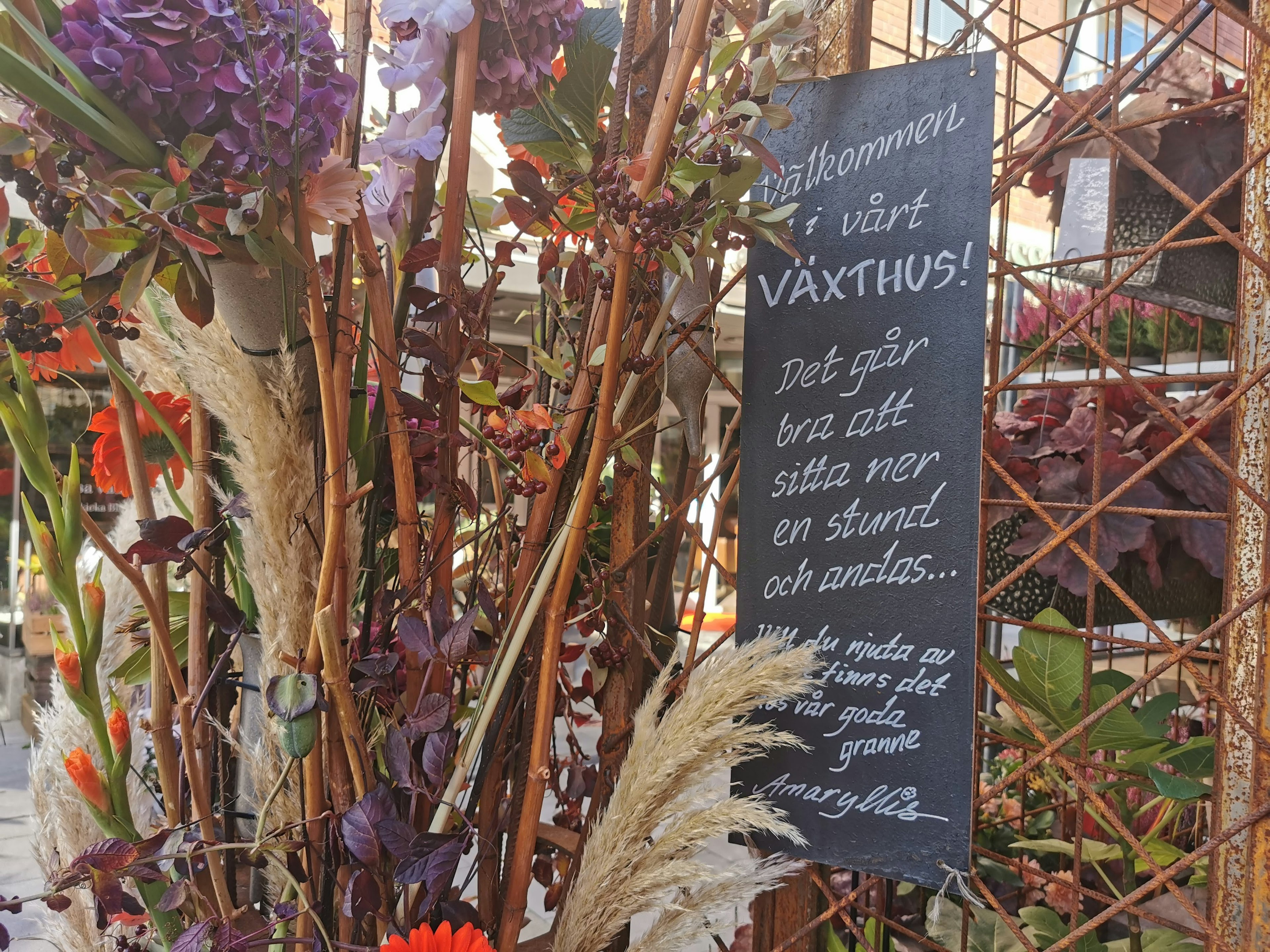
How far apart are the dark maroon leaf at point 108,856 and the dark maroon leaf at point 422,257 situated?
445mm

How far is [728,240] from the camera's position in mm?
736

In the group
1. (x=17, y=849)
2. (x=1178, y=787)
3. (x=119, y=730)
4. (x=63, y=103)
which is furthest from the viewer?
(x=17, y=849)

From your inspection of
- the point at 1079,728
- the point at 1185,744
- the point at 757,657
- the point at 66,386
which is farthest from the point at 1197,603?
the point at 66,386

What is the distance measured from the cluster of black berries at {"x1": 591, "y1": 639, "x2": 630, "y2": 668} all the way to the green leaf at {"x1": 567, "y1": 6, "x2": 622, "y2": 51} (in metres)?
0.54

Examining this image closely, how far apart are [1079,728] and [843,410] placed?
0.31 meters

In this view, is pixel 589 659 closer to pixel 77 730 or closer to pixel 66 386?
pixel 77 730

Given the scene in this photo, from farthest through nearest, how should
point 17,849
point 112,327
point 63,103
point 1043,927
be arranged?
1. point 17,849
2. point 1043,927
3. point 112,327
4. point 63,103

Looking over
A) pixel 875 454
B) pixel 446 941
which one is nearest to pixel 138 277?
pixel 446 941

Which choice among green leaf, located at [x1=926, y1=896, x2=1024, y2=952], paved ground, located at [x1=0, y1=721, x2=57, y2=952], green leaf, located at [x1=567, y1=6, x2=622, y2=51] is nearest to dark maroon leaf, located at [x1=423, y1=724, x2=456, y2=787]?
green leaf, located at [x1=567, y1=6, x2=622, y2=51]

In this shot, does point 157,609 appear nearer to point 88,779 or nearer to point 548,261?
point 88,779

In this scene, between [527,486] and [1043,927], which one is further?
[1043,927]

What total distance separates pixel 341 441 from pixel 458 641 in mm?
163

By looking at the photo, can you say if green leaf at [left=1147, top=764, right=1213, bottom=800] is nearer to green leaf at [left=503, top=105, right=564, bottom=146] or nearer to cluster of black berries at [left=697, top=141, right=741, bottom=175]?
cluster of black berries at [left=697, top=141, right=741, bottom=175]

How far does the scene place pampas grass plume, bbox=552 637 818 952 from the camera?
23.4 inches
